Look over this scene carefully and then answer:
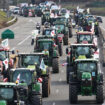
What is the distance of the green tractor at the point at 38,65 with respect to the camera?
3022 cm

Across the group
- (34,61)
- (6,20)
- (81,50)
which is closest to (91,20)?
(6,20)

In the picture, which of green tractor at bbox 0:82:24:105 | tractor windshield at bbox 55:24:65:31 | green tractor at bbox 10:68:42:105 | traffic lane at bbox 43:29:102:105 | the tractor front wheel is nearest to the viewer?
green tractor at bbox 0:82:24:105

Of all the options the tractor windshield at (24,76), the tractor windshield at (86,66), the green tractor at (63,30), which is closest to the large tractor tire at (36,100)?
the tractor windshield at (24,76)

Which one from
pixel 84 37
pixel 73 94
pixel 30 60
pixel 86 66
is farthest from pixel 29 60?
pixel 84 37

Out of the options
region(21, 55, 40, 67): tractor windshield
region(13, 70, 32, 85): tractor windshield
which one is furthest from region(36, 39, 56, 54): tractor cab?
region(13, 70, 32, 85): tractor windshield

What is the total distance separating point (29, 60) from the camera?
3241 centimetres

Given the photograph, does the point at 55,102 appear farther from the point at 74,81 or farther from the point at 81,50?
the point at 81,50

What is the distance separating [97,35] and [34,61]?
38635 millimetres

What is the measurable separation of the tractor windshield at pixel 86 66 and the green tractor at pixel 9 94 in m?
7.17

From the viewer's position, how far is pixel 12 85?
72.3 ft

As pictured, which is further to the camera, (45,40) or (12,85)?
(45,40)

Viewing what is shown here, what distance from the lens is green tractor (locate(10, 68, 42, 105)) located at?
81.0ft

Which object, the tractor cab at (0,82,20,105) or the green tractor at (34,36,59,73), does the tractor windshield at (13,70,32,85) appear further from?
the green tractor at (34,36,59,73)

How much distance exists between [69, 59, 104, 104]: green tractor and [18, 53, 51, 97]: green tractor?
181cm
